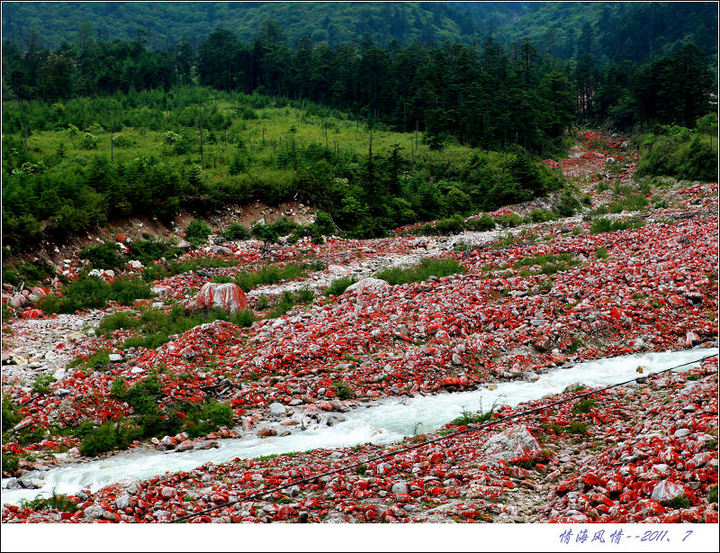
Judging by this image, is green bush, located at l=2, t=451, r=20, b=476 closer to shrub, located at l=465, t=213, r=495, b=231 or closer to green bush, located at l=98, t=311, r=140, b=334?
green bush, located at l=98, t=311, r=140, b=334

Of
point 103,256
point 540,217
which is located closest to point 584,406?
point 103,256

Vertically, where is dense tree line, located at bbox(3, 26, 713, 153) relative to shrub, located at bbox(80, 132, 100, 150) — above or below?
above

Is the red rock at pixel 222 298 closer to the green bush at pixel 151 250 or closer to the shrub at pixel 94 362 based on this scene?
the shrub at pixel 94 362

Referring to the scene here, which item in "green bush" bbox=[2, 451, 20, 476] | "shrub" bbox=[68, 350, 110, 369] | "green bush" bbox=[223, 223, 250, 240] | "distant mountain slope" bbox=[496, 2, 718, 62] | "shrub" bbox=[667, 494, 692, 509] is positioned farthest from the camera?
"distant mountain slope" bbox=[496, 2, 718, 62]

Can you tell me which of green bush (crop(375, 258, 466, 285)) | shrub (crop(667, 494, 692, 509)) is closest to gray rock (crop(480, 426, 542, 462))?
shrub (crop(667, 494, 692, 509))

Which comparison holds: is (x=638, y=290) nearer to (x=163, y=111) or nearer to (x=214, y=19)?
(x=163, y=111)

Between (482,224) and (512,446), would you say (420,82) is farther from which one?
(512,446)

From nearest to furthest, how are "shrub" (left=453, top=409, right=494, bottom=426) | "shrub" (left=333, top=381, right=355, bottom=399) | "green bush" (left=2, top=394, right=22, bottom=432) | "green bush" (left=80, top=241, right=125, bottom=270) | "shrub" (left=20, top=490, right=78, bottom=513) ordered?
"shrub" (left=20, top=490, right=78, bottom=513)
"shrub" (left=453, top=409, right=494, bottom=426)
"green bush" (left=2, top=394, right=22, bottom=432)
"shrub" (left=333, top=381, right=355, bottom=399)
"green bush" (left=80, top=241, right=125, bottom=270)
